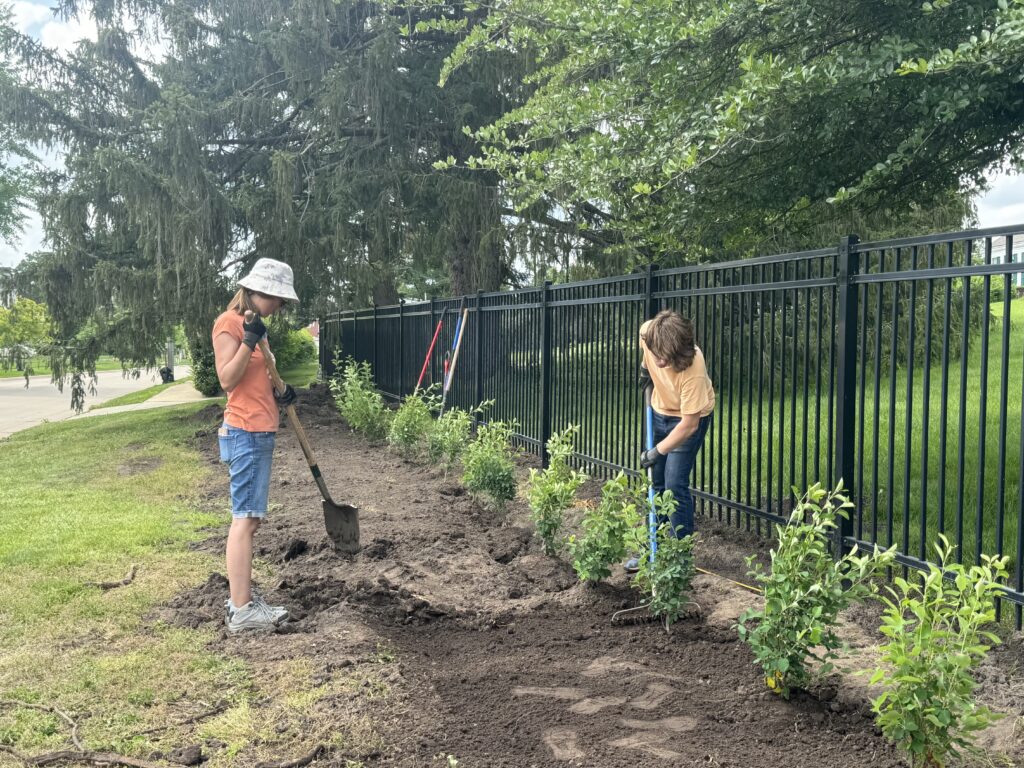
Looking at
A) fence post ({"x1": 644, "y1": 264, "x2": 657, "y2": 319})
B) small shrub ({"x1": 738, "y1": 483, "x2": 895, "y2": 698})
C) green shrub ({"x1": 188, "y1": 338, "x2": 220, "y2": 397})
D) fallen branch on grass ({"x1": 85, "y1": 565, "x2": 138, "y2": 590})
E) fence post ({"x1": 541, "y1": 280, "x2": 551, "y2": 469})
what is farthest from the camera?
green shrub ({"x1": 188, "y1": 338, "x2": 220, "y2": 397})

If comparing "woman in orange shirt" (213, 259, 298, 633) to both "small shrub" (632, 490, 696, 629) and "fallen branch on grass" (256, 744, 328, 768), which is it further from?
"small shrub" (632, 490, 696, 629)

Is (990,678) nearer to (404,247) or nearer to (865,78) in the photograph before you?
(865,78)

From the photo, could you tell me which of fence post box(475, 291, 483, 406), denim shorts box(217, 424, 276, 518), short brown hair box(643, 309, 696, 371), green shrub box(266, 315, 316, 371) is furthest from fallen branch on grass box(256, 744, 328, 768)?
fence post box(475, 291, 483, 406)

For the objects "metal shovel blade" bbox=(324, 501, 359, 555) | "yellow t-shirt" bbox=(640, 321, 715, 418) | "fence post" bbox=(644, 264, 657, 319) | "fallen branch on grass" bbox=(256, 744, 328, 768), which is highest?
"fence post" bbox=(644, 264, 657, 319)

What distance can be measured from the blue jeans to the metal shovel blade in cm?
203

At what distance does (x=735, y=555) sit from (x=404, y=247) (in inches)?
406

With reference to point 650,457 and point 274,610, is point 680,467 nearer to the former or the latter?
point 650,457

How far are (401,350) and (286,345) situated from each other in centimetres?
1561

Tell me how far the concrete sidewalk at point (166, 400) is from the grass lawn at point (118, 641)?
1119cm

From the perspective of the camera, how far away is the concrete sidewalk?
19336mm

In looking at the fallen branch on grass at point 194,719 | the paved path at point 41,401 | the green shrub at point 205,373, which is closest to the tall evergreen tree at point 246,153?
the paved path at point 41,401

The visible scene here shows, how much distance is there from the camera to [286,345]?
93.9 feet

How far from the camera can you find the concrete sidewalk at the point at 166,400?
761 inches

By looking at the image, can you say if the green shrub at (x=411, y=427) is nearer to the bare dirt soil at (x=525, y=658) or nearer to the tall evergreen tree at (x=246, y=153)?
the bare dirt soil at (x=525, y=658)
